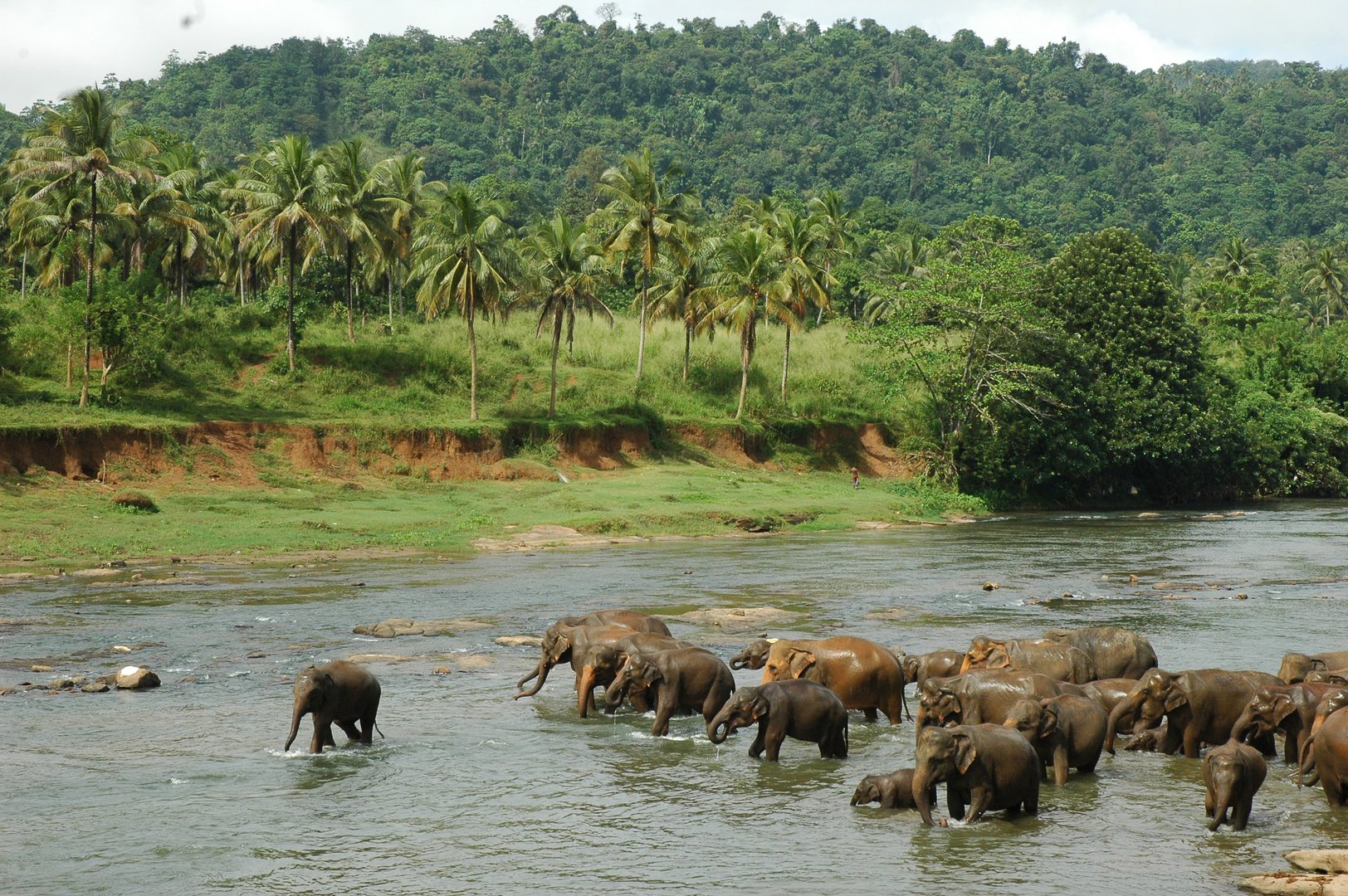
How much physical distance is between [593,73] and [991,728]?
597 feet

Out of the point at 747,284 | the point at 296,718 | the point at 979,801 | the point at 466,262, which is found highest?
the point at 747,284

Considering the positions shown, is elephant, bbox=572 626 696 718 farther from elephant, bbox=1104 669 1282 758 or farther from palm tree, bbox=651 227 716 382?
palm tree, bbox=651 227 716 382

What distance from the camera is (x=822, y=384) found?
211 ft

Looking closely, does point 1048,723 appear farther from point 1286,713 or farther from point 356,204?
point 356,204

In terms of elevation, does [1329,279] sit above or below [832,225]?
above

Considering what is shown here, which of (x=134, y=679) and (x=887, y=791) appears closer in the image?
(x=887, y=791)

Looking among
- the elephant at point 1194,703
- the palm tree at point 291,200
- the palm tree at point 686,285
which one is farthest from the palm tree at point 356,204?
the elephant at point 1194,703

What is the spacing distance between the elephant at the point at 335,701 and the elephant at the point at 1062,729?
6.72 m

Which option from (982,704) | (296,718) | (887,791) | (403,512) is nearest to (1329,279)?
(403,512)

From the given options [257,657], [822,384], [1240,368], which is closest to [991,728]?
[257,657]

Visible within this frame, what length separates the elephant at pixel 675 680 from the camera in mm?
15344

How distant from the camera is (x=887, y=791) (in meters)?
12.5

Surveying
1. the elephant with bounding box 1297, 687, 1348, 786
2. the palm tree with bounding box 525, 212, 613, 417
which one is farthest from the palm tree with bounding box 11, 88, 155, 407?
the elephant with bounding box 1297, 687, 1348, 786

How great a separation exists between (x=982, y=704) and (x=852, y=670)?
2.12 metres
